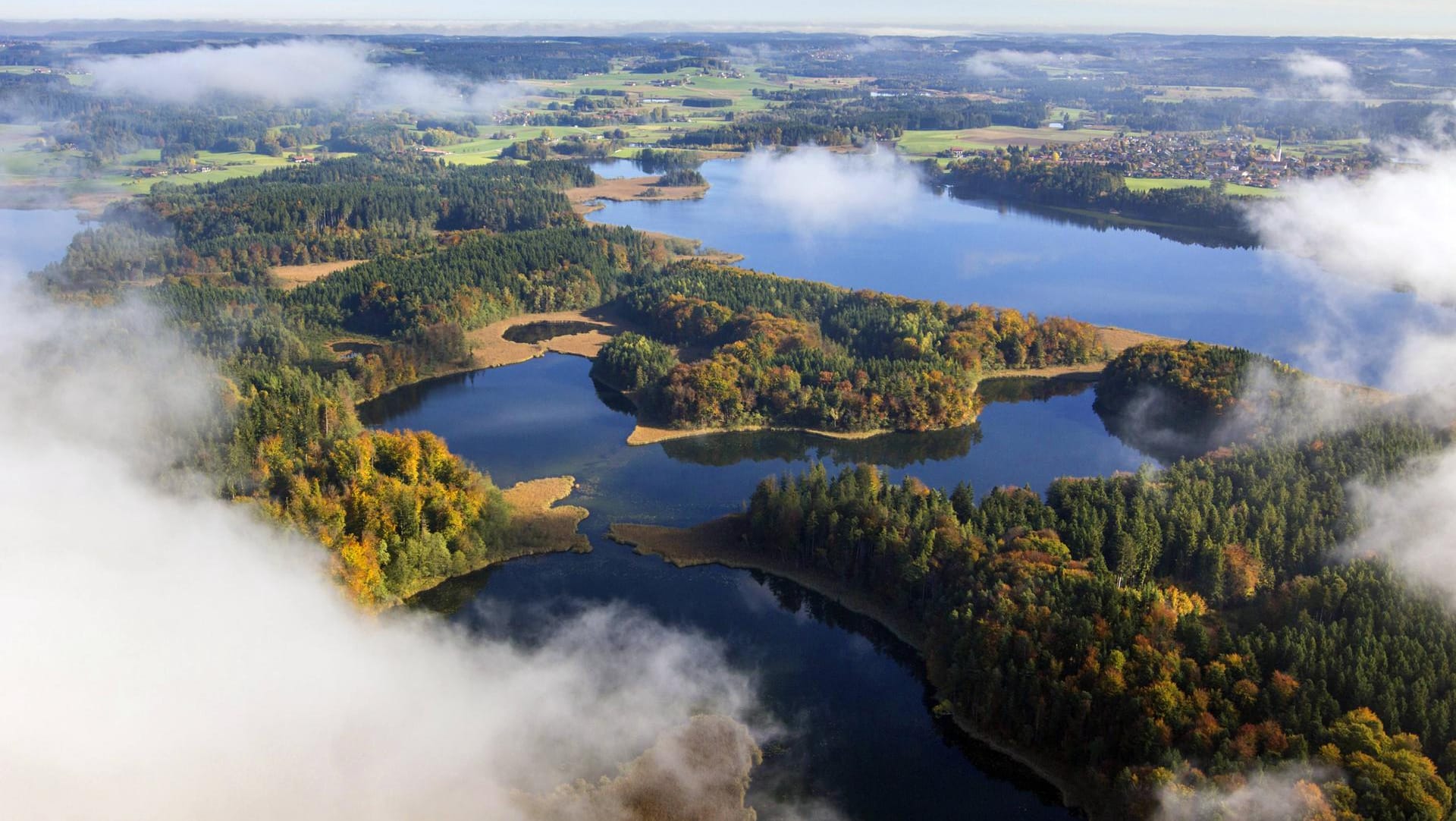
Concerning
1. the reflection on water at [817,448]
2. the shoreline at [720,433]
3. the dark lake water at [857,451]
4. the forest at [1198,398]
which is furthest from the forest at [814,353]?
the forest at [1198,398]

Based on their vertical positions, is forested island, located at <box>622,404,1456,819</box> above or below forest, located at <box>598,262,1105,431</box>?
above

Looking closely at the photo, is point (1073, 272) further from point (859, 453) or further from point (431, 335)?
point (431, 335)

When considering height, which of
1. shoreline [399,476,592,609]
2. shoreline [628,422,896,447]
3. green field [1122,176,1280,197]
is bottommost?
shoreline [628,422,896,447]

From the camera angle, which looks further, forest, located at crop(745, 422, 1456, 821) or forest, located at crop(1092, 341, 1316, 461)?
forest, located at crop(1092, 341, 1316, 461)

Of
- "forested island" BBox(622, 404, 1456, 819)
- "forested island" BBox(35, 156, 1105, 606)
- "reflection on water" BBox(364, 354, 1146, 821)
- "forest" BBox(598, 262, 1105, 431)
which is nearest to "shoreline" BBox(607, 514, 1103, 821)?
"forested island" BBox(622, 404, 1456, 819)

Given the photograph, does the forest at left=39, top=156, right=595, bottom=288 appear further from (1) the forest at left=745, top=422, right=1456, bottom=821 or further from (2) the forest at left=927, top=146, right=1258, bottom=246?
(1) the forest at left=745, top=422, right=1456, bottom=821

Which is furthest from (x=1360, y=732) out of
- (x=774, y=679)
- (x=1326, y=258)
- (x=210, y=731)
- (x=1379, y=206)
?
(x=1379, y=206)

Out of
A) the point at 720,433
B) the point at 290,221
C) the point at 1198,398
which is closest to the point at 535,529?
the point at 720,433
